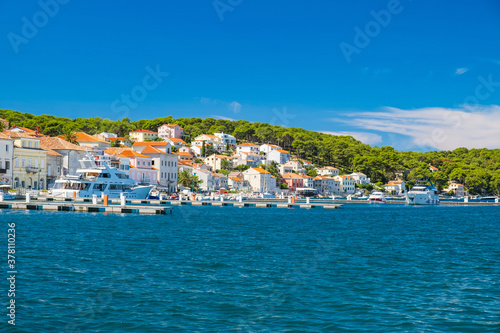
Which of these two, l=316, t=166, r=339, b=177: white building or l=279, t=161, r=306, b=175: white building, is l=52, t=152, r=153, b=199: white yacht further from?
l=316, t=166, r=339, b=177: white building

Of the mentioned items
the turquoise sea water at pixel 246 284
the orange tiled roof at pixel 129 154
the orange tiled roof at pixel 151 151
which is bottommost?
the turquoise sea water at pixel 246 284

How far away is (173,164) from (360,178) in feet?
275

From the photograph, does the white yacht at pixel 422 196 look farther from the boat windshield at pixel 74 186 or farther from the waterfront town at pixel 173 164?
the boat windshield at pixel 74 186

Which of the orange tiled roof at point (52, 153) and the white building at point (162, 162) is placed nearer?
Answer: the orange tiled roof at point (52, 153)

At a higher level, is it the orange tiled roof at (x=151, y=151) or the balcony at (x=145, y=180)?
the orange tiled roof at (x=151, y=151)

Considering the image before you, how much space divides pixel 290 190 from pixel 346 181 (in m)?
24.0

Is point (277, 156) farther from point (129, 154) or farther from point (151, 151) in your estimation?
point (129, 154)

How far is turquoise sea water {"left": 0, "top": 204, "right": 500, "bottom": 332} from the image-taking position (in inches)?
521

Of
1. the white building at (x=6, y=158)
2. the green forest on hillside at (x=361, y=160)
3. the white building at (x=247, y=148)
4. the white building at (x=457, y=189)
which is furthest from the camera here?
the white building at (x=457, y=189)

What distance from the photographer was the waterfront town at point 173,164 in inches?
3009

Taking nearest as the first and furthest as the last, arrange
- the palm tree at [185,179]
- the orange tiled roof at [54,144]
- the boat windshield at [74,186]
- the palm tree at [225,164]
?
the boat windshield at [74,186] → the orange tiled roof at [54,144] → the palm tree at [185,179] → the palm tree at [225,164]

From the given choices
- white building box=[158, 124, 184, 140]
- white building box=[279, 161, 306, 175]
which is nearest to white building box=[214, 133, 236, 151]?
white building box=[158, 124, 184, 140]

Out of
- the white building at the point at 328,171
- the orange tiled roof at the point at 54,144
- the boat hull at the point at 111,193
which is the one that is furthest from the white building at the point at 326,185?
the boat hull at the point at 111,193

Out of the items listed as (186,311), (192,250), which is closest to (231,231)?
(192,250)
